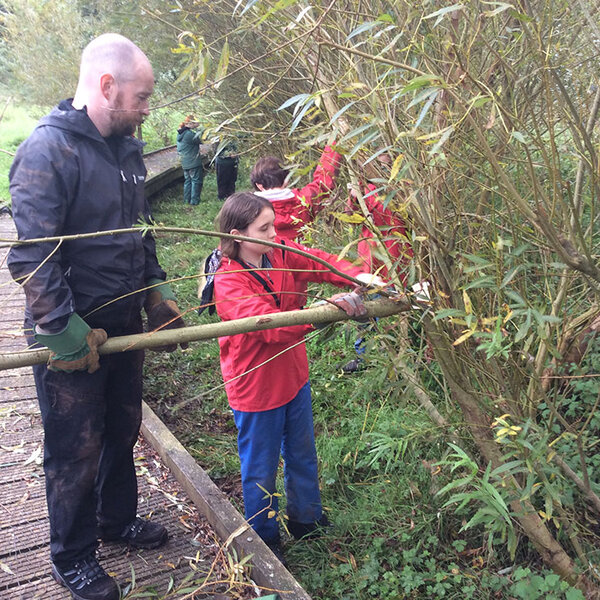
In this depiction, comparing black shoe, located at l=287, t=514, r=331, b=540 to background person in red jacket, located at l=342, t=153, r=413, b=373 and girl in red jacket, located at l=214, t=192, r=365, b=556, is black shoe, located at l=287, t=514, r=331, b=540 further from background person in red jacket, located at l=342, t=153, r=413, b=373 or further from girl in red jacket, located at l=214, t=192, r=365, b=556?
background person in red jacket, located at l=342, t=153, r=413, b=373

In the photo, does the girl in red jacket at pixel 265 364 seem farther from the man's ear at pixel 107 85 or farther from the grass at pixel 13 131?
the grass at pixel 13 131

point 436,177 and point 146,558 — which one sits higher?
point 436,177

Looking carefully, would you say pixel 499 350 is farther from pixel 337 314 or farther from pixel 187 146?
pixel 187 146

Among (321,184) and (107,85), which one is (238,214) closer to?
(107,85)

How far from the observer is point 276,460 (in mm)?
3211

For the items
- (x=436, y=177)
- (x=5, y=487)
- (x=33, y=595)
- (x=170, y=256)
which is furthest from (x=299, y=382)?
(x=170, y=256)

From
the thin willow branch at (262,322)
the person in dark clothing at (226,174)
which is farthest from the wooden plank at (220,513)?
the person in dark clothing at (226,174)

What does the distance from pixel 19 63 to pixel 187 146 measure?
337 inches

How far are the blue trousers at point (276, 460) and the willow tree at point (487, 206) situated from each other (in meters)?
0.66

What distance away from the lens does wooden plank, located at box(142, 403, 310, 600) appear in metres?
2.88

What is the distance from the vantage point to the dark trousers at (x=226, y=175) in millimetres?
12734

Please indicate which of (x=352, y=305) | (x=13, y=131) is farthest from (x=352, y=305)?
(x=13, y=131)

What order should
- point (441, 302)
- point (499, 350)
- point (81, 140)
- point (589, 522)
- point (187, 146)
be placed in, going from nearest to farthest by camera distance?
1. point (499, 350)
2. point (441, 302)
3. point (81, 140)
4. point (589, 522)
5. point (187, 146)

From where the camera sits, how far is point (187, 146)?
501 inches
